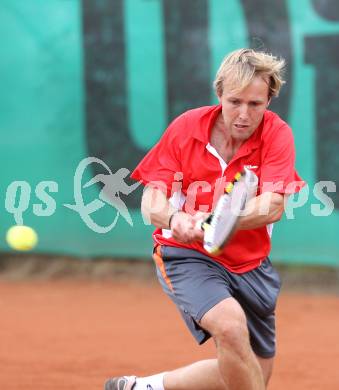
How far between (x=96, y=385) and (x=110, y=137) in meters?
3.01

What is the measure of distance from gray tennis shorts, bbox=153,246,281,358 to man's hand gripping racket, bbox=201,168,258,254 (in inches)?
12.2

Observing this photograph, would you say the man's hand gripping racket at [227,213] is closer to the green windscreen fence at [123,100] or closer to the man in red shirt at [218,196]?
the man in red shirt at [218,196]

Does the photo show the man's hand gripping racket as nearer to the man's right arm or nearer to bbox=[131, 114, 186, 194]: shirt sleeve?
the man's right arm

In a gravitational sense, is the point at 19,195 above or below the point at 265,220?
below

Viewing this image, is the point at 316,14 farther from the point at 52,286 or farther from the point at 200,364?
the point at 200,364

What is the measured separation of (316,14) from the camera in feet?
22.5

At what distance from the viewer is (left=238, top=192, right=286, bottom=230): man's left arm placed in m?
3.58

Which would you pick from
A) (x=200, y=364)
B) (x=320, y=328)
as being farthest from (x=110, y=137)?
(x=200, y=364)

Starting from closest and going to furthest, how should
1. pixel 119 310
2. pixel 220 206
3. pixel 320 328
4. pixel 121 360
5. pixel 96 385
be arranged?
pixel 220 206 < pixel 96 385 < pixel 121 360 < pixel 320 328 < pixel 119 310

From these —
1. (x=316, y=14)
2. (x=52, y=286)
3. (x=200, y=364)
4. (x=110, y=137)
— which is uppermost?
(x=316, y=14)

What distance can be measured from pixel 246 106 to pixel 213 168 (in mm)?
287

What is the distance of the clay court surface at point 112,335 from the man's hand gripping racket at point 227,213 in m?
1.52

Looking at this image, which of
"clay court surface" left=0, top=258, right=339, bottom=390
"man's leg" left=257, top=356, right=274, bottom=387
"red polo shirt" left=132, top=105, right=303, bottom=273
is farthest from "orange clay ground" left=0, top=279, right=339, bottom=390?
"red polo shirt" left=132, top=105, right=303, bottom=273

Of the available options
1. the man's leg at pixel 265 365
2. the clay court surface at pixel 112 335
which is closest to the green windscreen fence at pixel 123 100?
the clay court surface at pixel 112 335
